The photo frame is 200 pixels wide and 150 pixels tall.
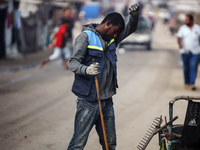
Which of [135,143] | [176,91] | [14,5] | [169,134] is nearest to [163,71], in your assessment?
[176,91]

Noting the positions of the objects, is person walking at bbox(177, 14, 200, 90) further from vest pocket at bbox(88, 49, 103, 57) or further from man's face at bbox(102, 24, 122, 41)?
vest pocket at bbox(88, 49, 103, 57)

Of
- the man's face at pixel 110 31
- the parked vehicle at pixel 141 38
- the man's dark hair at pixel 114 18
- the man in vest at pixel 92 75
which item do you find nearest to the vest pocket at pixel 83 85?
the man in vest at pixel 92 75

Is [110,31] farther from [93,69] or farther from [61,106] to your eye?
[61,106]

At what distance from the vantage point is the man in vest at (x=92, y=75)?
15.0 ft

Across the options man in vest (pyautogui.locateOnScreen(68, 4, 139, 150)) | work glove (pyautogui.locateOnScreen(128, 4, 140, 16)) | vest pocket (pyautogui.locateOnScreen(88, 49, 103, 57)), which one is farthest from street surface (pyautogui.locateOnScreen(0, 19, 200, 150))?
work glove (pyautogui.locateOnScreen(128, 4, 140, 16))

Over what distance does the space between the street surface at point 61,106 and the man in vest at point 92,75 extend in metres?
1.67

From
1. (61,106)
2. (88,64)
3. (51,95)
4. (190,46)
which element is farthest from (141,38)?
(88,64)

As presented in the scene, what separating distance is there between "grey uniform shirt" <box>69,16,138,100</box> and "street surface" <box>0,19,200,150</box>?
1.82m

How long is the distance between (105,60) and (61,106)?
4713 mm

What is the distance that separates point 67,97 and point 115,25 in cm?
580

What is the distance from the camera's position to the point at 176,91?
1138cm

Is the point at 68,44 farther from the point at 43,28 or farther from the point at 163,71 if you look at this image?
the point at 43,28

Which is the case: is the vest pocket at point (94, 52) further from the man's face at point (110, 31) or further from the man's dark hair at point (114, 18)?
the man's dark hair at point (114, 18)

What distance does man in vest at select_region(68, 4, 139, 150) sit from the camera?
Result: 4562 mm
